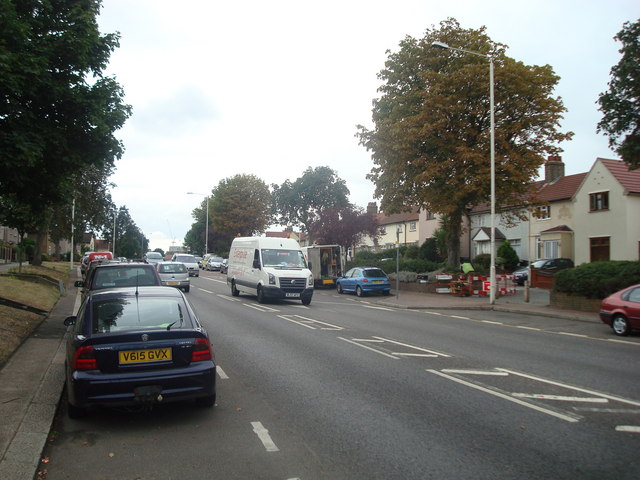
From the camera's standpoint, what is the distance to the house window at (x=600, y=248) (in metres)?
34.0

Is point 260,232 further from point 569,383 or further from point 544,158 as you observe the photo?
point 569,383

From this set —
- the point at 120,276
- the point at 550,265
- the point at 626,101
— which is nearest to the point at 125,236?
the point at 550,265

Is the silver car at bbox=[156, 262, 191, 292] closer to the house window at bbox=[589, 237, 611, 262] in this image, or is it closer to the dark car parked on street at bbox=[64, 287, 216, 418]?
the dark car parked on street at bbox=[64, 287, 216, 418]

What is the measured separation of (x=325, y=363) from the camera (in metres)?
8.91

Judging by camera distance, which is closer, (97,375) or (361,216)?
(97,375)

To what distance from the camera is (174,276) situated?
2719cm

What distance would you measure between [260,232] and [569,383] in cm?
6942

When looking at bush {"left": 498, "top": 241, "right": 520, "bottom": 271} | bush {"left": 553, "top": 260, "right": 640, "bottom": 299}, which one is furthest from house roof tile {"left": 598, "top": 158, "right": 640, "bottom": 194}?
bush {"left": 553, "top": 260, "right": 640, "bottom": 299}

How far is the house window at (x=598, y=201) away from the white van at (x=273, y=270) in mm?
23363

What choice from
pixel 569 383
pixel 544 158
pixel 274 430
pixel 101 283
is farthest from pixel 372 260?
pixel 274 430

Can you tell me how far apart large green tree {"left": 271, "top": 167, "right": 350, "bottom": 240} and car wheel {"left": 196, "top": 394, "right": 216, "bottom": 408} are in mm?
64111

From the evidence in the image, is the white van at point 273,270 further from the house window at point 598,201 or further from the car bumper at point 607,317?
the house window at point 598,201

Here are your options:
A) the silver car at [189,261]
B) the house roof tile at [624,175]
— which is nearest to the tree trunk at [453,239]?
the house roof tile at [624,175]

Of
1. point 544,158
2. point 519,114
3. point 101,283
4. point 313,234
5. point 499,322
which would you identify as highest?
point 519,114
